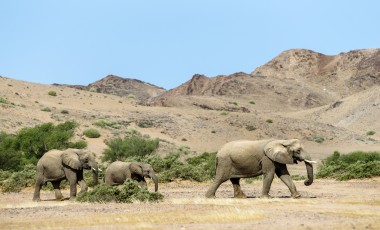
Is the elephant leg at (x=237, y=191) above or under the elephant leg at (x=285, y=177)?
under

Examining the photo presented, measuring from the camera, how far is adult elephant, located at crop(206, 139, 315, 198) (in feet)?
65.8

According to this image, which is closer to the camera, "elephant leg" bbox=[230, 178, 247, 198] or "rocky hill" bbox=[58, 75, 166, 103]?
"elephant leg" bbox=[230, 178, 247, 198]

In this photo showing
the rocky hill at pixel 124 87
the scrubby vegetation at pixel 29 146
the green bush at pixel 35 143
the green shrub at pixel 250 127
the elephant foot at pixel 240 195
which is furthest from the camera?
the rocky hill at pixel 124 87

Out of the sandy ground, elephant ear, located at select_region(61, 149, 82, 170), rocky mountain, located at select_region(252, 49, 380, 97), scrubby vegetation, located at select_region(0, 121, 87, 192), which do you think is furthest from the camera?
rocky mountain, located at select_region(252, 49, 380, 97)

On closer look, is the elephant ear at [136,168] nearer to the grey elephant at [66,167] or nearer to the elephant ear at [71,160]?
the grey elephant at [66,167]

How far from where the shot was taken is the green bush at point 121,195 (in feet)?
63.3

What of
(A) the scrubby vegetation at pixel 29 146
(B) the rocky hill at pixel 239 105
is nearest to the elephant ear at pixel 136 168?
(A) the scrubby vegetation at pixel 29 146

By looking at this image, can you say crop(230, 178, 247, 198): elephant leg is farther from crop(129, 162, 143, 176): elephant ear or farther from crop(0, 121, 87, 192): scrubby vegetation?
crop(0, 121, 87, 192): scrubby vegetation

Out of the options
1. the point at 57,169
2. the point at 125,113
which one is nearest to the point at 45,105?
the point at 125,113

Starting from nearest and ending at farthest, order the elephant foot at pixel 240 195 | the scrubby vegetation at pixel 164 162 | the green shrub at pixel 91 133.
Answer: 1. the elephant foot at pixel 240 195
2. the scrubby vegetation at pixel 164 162
3. the green shrub at pixel 91 133

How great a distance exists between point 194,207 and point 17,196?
477 inches

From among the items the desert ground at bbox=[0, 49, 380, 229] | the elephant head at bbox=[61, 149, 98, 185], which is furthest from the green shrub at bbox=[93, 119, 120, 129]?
the elephant head at bbox=[61, 149, 98, 185]

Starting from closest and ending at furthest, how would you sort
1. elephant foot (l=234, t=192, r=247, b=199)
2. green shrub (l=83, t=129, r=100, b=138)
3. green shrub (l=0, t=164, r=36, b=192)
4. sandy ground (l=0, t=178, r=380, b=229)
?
sandy ground (l=0, t=178, r=380, b=229), elephant foot (l=234, t=192, r=247, b=199), green shrub (l=0, t=164, r=36, b=192), green shrub (l=83, t=129, r=100, b=138)

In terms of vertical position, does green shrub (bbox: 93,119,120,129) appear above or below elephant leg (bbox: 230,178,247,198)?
above
